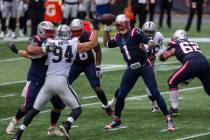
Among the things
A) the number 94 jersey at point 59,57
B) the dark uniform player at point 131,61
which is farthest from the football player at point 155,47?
the number 94 jersey at point 59,57

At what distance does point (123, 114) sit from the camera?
15656 millimetres

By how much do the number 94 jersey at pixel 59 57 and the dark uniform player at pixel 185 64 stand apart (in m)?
2.46

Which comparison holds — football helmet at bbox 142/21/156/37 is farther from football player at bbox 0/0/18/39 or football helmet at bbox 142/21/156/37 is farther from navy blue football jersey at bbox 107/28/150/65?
football player at bbox 0/0/18/39

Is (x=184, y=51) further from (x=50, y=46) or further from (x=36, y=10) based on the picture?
(x=36, y=10)

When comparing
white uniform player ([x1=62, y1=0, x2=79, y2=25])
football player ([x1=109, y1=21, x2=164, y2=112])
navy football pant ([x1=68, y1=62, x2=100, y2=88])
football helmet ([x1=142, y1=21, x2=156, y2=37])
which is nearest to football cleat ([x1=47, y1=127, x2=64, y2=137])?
navy football pant ([x1=68, y1=62, x2=100, y2=88])

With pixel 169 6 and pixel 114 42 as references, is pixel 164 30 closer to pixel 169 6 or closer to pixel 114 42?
pixel 169 6

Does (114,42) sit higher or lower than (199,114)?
higher

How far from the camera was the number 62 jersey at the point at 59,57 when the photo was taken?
12.9 m

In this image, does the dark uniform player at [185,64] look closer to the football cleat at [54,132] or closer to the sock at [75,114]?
the football cleat at [54,132]

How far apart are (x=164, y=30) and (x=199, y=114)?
1491 cm

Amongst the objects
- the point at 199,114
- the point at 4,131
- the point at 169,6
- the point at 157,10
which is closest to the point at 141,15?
the point at 169,6

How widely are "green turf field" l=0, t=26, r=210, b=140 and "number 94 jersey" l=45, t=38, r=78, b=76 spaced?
3.81ft

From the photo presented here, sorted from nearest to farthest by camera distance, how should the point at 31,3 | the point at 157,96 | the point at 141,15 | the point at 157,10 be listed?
the point at 157,96, the point at 31,3, the point at 141,15, the point at 157,10

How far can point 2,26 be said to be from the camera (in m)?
27.1
